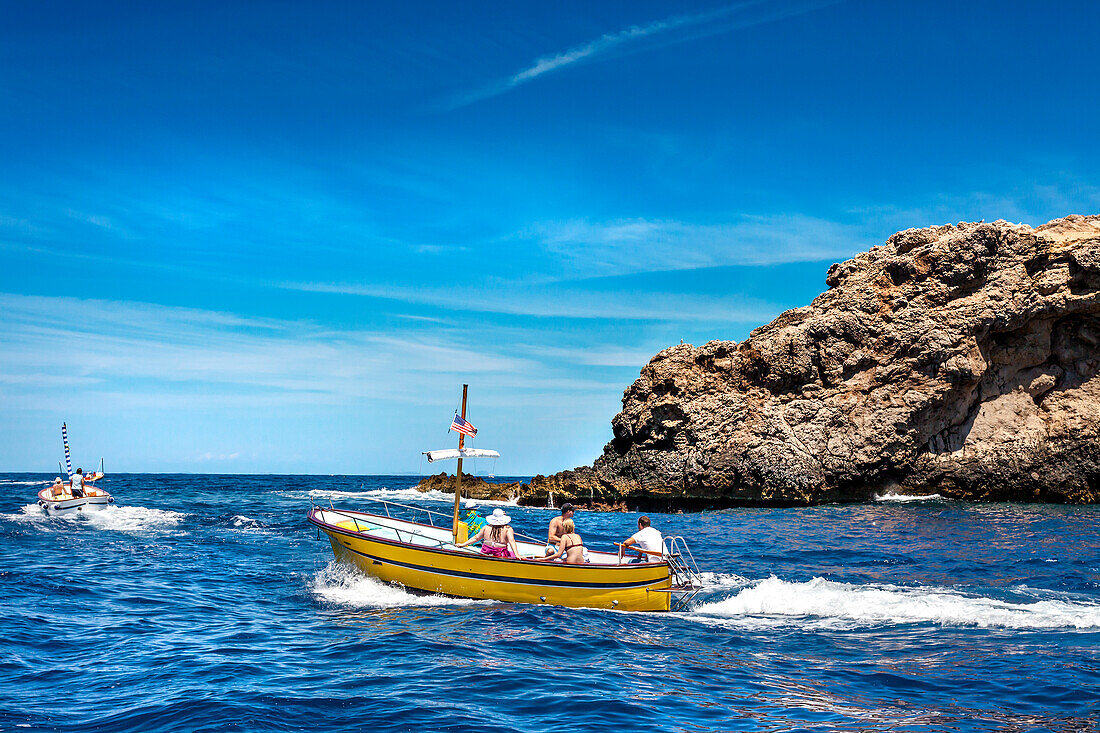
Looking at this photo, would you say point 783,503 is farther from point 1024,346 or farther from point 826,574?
point 826,574

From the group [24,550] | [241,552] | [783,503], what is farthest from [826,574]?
[783,503]

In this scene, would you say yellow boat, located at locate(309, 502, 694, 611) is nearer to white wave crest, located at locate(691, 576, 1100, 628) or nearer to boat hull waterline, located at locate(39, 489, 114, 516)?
white wave crest, located at locate(691, 576, 1100, 628)

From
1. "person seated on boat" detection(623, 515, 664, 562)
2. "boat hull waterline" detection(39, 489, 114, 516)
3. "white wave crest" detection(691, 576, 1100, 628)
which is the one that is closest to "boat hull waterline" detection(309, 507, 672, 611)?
"person seated on boat" detection(623, 515, 664, 562)

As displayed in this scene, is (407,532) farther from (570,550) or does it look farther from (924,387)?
(924,387)

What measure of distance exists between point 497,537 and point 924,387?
137 ft

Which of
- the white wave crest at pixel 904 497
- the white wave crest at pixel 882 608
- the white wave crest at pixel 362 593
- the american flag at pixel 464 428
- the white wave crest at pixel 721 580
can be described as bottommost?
the white wave crest at pixel 362 593

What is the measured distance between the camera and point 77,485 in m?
39.5

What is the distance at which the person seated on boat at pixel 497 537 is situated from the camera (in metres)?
16.3

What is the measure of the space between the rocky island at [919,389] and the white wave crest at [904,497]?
502mm

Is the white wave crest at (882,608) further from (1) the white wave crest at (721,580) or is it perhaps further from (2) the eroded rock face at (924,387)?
(2) the eroded rock face at (924,387)

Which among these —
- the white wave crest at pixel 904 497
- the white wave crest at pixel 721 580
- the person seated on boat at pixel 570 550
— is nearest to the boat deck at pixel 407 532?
the person seated on boat at pixel 570 550

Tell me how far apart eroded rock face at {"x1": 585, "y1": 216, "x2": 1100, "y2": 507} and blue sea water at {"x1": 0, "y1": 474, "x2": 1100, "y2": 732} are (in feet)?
91.3

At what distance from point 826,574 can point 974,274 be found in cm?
3832

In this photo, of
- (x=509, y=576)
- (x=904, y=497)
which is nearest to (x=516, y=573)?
(x=509, y=576)
